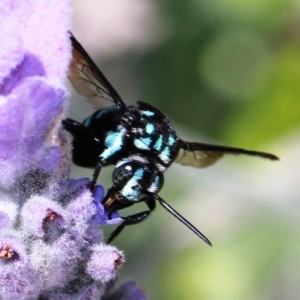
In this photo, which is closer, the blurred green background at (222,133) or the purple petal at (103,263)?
the purple petal at (103,263)

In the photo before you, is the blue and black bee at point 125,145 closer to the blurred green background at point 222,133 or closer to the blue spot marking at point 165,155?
the blue spot marking at point 165,155

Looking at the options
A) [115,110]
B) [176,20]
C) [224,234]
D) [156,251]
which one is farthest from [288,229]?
[115,110]

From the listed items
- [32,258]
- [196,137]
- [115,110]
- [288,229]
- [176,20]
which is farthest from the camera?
[176,20]

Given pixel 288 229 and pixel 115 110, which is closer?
pixel 115 110

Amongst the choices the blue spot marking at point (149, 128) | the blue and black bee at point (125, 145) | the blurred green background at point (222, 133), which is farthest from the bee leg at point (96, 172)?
the blurred green background at point (222, 133)

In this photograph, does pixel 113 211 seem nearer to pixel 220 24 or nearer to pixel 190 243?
pixel 190 243

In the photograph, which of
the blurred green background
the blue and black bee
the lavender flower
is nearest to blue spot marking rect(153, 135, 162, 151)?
the blue and black bee
